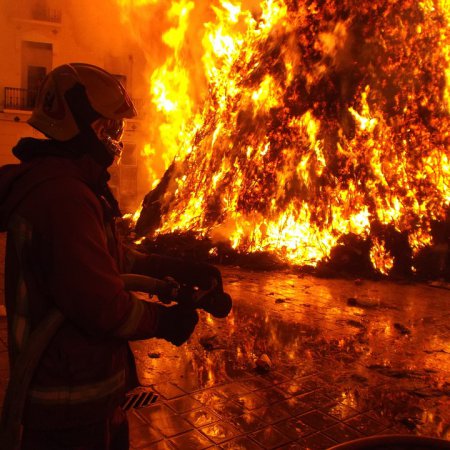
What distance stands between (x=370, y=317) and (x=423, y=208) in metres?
3.48

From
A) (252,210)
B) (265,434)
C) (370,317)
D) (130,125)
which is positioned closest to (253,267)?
(252,210)

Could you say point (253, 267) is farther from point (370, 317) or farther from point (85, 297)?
point (85, 297)

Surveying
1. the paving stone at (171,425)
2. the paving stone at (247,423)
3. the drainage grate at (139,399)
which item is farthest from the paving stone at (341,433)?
the drainage grate at (139,399)

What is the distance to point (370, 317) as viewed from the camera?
5.71 metres

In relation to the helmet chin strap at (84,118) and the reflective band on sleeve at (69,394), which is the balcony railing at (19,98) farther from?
the reflective band on sleeve at (69,394)

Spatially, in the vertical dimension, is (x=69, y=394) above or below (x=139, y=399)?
above

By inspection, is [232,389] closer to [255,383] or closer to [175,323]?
[255,383]

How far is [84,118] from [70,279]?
59 centimetres

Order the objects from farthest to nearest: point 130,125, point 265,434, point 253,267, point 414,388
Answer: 1. point 130,125
2. point 253,267
3. point 414,388
4. point 265,434

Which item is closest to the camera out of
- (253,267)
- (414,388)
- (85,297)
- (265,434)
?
(85,297)

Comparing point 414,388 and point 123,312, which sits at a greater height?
point 123,312

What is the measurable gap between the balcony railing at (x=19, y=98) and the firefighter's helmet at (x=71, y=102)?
64.0 feet

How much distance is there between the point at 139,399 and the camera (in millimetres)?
3510

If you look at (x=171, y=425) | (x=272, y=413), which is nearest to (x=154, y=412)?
(x=171, y=425)
